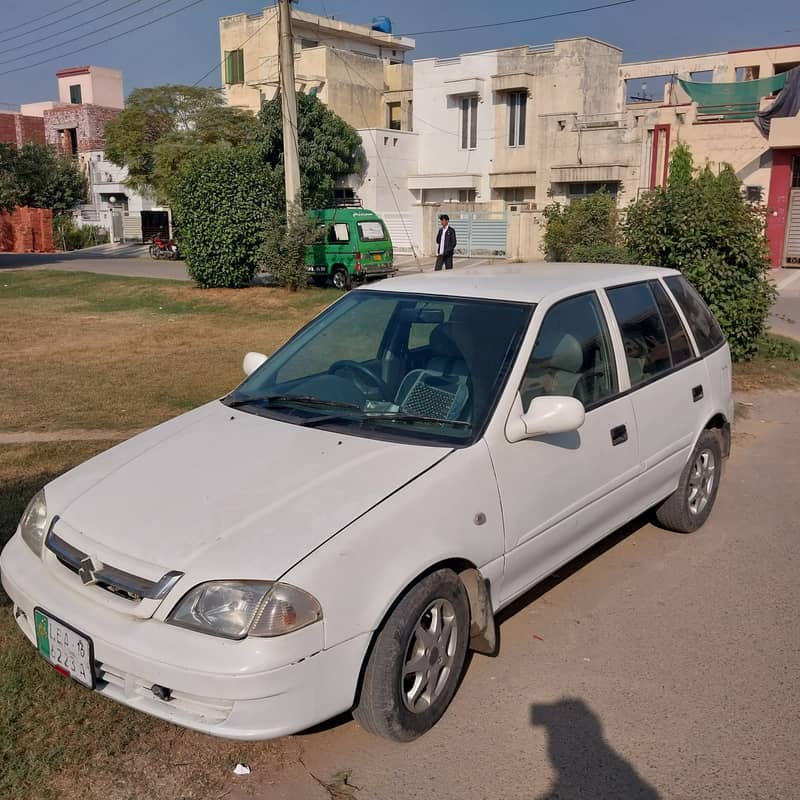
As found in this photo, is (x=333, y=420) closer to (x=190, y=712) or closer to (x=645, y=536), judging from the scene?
(x=190, y=712)

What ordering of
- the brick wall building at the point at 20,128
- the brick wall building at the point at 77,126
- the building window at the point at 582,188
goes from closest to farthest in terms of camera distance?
the building window at the point at 582,188 → the brick wall building at the point at 77,126 → the brick wall building at the point at 20,128

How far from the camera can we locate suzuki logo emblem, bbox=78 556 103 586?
3080 millimetres

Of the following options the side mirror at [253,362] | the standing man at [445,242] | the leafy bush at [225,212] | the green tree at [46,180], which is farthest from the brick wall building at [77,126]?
the side mirror at [253,362]

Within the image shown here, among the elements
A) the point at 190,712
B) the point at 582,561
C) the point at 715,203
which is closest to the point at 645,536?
the point at 582,561

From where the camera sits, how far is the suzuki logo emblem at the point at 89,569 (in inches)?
121

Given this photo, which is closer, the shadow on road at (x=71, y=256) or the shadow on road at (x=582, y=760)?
the shadow on road at (x=582, y=760)

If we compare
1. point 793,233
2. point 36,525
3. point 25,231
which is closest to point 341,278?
point 793,233

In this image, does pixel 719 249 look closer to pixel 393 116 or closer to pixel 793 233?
pixel 793 233

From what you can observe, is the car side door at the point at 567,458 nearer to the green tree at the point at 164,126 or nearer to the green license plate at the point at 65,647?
the green license plate at the point at 65,647

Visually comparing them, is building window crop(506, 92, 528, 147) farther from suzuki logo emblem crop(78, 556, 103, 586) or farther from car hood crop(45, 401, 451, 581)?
suzuki logo emblem crop(78, 556, 103, 586)

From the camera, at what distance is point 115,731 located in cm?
330

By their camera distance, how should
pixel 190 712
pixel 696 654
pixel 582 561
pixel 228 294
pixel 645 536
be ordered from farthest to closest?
pixel 228 294 < pixel 645 536 < pixel 582 561 < pixel 696 654 < pixel 190 712

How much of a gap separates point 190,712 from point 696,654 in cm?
240

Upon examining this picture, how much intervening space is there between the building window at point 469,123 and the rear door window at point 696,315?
35500 mm
